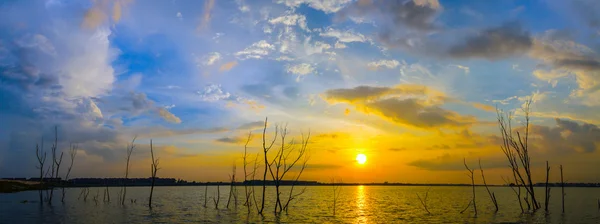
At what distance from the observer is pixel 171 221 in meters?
30.2

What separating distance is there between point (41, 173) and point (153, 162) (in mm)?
15587

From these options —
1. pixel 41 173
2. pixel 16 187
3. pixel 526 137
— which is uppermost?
pixel 526 137

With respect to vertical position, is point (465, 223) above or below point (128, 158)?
below

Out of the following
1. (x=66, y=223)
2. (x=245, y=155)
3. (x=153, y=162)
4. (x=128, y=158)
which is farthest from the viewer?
(x=128, y=158)

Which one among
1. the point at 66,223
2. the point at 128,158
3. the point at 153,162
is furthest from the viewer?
the point at 128,158

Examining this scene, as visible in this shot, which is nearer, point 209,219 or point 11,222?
point 11,222

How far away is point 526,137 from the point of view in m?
31.3

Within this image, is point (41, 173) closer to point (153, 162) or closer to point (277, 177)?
point (153, 162)

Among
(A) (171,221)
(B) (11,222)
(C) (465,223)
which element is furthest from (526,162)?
(B) (11,222)

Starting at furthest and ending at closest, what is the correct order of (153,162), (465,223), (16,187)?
(16,187), (153,162), (465,223)

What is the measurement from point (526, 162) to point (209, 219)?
1013 inches

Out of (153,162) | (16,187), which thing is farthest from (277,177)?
(16,187)

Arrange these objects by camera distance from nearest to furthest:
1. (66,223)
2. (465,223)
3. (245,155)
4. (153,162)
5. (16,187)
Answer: (66,223)
(465,223)
(245,155)
(153,162)
(16,187)

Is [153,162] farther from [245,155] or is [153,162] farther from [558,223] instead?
[558,223]
